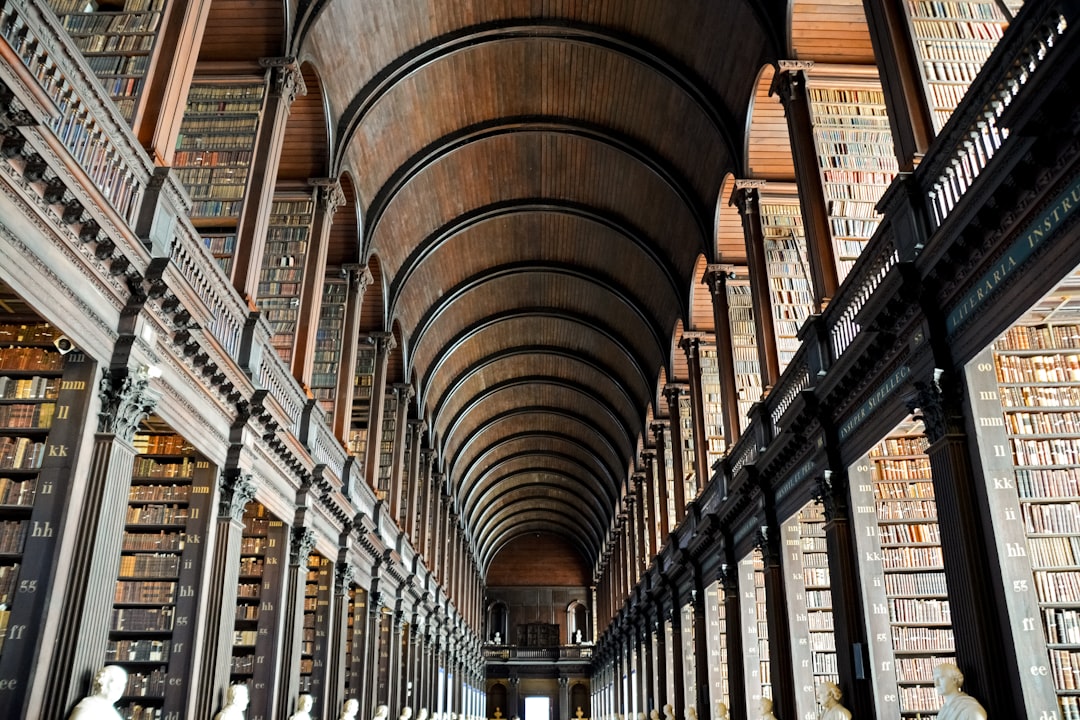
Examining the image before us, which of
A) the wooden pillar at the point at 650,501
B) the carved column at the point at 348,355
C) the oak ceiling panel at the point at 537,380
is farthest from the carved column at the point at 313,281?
the oak ceiling panel at the point at 537,380

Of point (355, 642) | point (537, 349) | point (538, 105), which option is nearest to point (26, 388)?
point (355, 642)

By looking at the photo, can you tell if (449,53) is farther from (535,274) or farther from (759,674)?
(759,674)

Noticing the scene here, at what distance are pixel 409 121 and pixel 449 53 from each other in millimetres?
1564

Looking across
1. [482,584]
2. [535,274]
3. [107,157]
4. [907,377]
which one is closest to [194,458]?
[107,157]

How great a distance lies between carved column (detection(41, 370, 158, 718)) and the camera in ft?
16.4

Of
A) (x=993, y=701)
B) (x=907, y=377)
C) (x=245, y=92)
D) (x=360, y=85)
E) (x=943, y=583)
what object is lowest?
(x=993, y=701)

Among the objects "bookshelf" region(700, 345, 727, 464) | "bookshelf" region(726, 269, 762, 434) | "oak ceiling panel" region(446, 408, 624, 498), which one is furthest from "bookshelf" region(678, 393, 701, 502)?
"oak ceiling panel" region(446, 408, 624, 498)

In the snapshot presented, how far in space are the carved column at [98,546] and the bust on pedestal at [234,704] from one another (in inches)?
77.7

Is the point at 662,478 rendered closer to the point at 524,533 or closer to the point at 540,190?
the point at 540,190

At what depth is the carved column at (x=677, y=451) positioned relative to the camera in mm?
16766

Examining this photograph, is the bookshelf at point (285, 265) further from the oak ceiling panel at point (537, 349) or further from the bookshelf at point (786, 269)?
the oak ceiling panel at point (537, 349)

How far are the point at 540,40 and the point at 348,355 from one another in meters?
6.06

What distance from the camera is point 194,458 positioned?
784 cm

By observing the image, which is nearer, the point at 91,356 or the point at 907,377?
the point at 91,356
